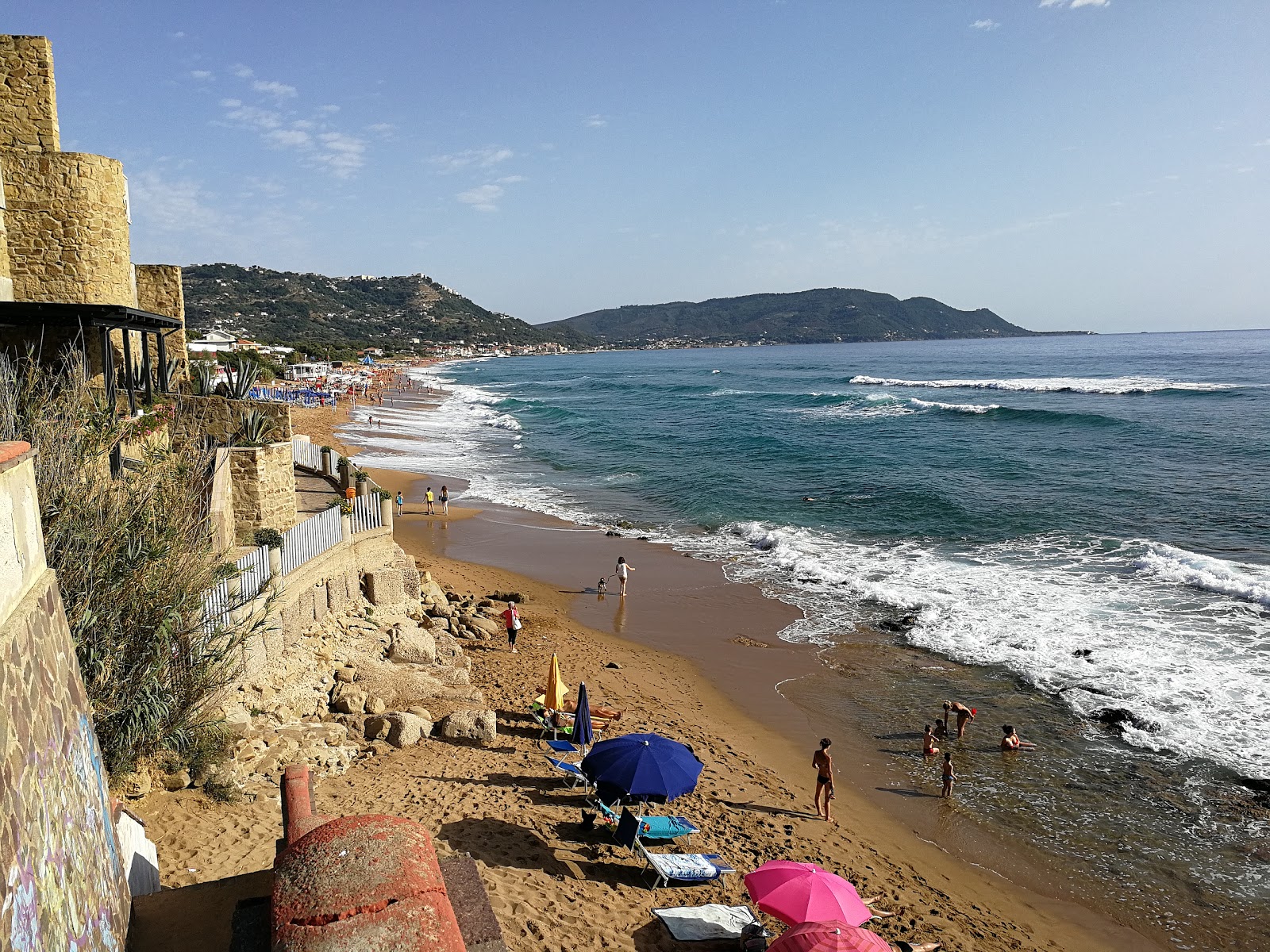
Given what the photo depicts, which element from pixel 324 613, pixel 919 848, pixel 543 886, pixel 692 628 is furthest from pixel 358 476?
pixel 919 848

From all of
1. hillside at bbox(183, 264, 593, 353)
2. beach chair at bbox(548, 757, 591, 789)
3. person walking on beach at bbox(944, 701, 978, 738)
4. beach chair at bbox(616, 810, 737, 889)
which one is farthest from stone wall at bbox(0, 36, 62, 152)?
hillside at bbox(183, 264, 593, 353)

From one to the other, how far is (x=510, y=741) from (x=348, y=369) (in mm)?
72994

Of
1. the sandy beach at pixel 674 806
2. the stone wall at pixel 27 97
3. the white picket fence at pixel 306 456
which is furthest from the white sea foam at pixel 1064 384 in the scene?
the stone wall at pixel 27 97

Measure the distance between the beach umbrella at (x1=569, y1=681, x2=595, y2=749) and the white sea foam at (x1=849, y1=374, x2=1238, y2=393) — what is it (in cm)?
6272

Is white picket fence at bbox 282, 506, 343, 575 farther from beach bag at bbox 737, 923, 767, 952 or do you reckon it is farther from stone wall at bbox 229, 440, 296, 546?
beach bag at bbox 737, 923, 767, 952

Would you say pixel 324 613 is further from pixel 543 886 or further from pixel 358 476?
pixel 543 886

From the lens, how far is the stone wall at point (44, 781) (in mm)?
2783

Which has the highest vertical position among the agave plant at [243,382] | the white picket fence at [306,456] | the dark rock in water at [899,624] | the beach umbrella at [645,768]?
the agave plant at [243,382]

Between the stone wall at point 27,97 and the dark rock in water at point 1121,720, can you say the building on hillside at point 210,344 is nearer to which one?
the stone wall at point 27,97

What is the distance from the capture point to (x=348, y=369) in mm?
77125

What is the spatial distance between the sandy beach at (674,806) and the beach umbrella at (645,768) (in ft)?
2.36

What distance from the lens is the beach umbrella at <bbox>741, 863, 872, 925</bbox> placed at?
669 cm

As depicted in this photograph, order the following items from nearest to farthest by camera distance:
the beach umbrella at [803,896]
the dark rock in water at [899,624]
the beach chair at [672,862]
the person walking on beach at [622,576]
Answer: the beach umbrella at [803,896], the beach chair at [672,862], the dark rock in water at [899,624], the person walking on beach at [622,576]

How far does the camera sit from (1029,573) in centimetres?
1897
